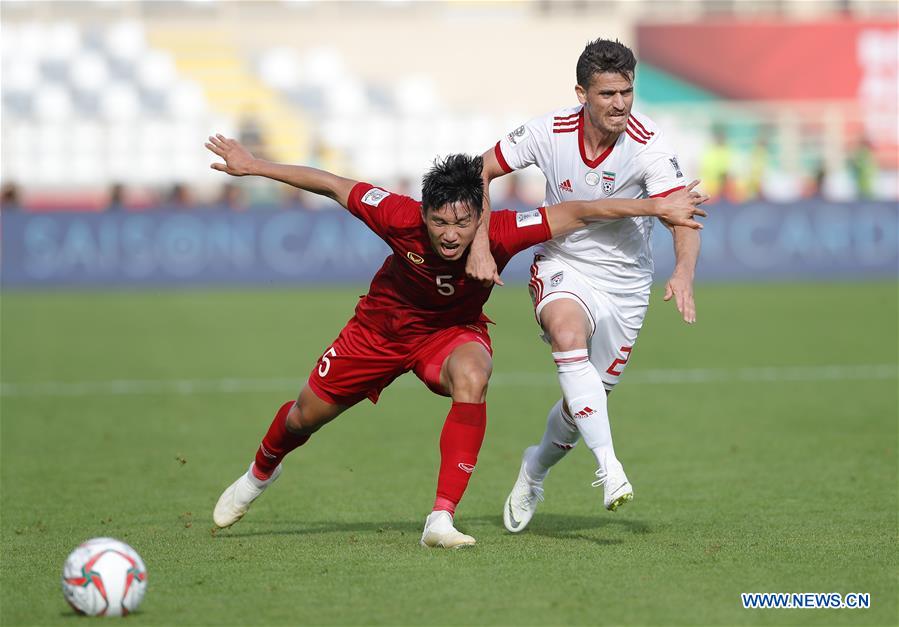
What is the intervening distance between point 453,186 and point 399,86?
102ft

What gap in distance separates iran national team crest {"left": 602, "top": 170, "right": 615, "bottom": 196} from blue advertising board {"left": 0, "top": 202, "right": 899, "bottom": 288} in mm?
16751

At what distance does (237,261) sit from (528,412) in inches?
516

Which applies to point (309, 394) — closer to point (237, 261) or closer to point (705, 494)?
point (705, 494)

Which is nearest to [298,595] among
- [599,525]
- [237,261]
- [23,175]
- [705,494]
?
[599,525]

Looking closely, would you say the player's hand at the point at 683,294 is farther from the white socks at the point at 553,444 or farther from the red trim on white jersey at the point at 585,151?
the white socks at the point at 553,444

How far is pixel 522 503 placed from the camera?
7293mm

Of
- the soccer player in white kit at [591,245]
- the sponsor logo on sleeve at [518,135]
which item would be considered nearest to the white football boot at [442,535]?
the soccer player in white kit at [591,245]

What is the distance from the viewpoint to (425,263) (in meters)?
6.88

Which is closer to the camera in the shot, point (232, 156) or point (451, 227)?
point (451, 227)

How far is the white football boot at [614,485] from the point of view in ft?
21.0

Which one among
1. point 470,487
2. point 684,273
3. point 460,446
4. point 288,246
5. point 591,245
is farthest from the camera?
point 288,246

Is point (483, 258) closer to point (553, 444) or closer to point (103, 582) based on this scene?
point (553, 444)

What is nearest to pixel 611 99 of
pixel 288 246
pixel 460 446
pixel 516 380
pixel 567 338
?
pixel 567 338

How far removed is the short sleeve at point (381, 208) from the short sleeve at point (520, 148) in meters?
0.64
